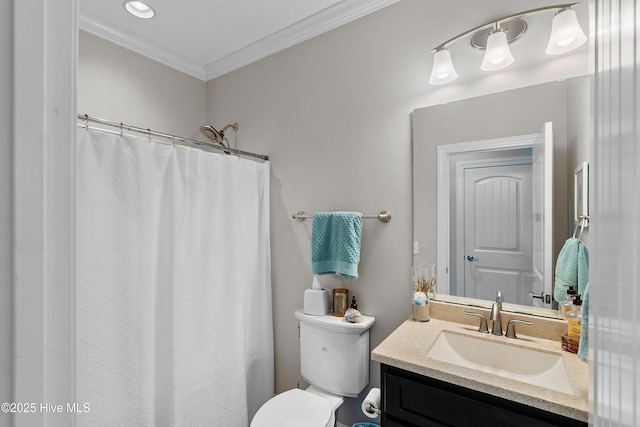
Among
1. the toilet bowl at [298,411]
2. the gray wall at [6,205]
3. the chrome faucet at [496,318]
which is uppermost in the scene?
the gray wall at [6,205]

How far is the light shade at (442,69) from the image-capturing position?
1448 mm

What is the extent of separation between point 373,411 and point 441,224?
91 cm

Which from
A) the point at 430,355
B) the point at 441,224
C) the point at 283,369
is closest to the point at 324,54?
the point at 441,224

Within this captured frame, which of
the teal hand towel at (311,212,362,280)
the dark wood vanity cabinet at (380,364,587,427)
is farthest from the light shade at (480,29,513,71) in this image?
the dark wood vanity cabinet at (380,364,587,427)

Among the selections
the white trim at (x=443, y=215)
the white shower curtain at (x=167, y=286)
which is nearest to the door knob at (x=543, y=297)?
the white trim at (x=443, y=215)

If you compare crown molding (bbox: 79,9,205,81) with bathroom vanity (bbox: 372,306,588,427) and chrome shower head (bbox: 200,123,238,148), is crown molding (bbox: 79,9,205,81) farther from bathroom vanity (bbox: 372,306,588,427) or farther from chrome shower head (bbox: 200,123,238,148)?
bathroom vanity (bbox: 372,306,588,427)

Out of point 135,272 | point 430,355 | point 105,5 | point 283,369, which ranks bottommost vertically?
point 283,369

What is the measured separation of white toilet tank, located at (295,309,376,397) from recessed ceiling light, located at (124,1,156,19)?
1953 millimetres

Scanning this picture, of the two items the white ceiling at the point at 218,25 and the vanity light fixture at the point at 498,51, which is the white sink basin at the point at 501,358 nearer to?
the vanity light fixture at the point at 498,51

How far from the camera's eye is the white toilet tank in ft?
5.30

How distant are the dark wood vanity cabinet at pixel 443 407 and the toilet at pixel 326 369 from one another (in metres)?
0.45

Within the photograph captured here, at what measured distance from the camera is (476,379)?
970 millimetres

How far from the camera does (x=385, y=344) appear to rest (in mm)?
1221

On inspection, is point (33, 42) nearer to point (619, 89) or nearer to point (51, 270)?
point (51, 270)
